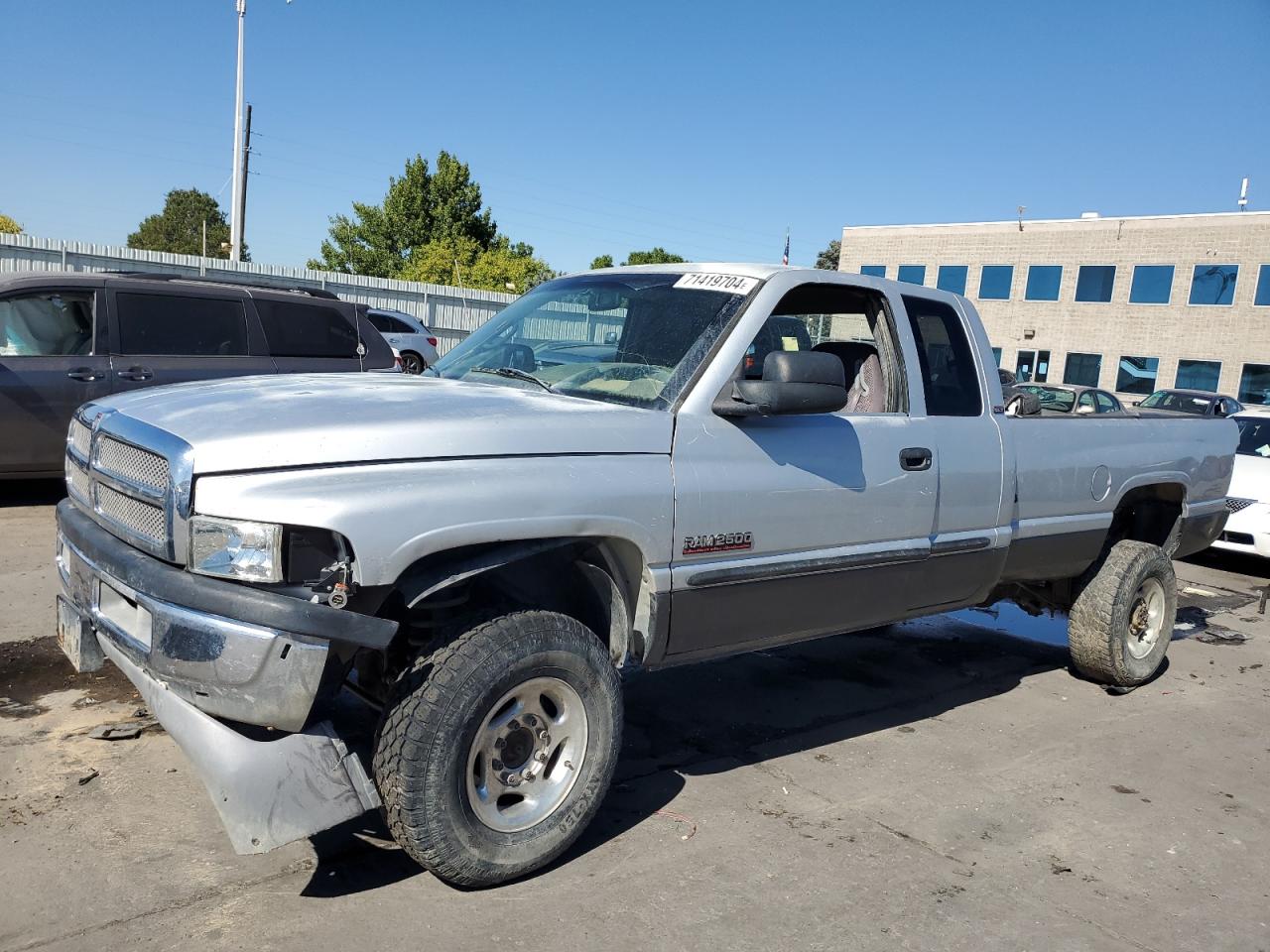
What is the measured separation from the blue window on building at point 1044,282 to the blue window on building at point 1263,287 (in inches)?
257

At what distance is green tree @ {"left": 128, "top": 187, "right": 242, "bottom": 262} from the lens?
89312 millimetres

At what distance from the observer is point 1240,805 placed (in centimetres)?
436

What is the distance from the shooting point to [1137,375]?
36688 mm

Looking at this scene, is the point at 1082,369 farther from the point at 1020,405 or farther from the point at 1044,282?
the point at 1020,405

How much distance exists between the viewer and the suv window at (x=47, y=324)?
8.22 metres

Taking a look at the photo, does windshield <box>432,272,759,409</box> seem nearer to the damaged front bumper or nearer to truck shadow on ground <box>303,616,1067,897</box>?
the damaged front bumper

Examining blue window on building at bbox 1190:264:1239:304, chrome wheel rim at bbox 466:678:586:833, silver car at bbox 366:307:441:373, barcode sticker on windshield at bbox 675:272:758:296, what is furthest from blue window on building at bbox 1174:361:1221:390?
chrome wheel rim at bbox 466:678:586:833

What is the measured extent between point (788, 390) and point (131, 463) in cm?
209

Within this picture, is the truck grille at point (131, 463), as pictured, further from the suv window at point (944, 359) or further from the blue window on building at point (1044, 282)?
the blue window on building at point (1044, 282)

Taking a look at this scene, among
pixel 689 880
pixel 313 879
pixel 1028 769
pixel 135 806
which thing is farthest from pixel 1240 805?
pixel 135 806

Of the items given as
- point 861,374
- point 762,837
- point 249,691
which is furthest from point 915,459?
point 249,691

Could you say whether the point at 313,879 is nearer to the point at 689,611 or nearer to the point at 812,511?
the point at 689,611

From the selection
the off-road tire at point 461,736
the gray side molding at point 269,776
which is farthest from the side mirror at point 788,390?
the gray side molding at point 269,776

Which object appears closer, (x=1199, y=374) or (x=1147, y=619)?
(x=1147, y=619)
